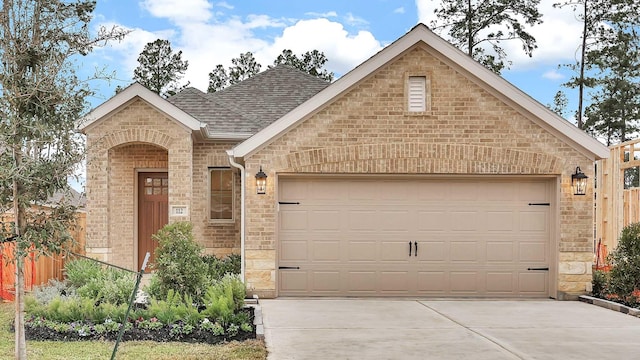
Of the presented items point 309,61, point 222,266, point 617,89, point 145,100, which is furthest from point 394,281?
point 309,61

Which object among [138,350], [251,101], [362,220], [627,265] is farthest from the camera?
[251,101]

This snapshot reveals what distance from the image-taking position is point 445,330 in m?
9.65

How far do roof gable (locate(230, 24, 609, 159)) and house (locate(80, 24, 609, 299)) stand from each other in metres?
0.02

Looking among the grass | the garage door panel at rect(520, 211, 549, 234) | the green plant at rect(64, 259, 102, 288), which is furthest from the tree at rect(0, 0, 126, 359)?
the garage door panel at rect(520, 211, 549, 234)

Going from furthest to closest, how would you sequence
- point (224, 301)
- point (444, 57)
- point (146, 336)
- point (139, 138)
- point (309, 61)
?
1. point (309, 61)
2. point (139, 138)
3. point (444, 57)
4. point (224, 301)
5. point (146, 336)

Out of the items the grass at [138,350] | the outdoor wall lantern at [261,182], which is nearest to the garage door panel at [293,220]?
the outdoor wall lantern at [261,182]

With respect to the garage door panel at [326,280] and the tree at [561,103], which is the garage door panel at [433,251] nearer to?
the garage door panel at [326,280]

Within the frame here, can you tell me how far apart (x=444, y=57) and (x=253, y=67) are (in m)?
22.8

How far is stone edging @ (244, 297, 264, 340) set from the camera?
899 centimetres

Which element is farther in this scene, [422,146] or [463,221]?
[463,221]

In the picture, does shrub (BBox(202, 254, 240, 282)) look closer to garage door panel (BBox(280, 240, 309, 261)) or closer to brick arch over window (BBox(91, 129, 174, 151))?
garage door panel (BBox(280, 240, 309, 261))

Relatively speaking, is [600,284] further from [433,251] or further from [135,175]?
[135,175]

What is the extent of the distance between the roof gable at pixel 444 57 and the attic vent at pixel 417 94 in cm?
59

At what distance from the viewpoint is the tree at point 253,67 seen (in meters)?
34.1
